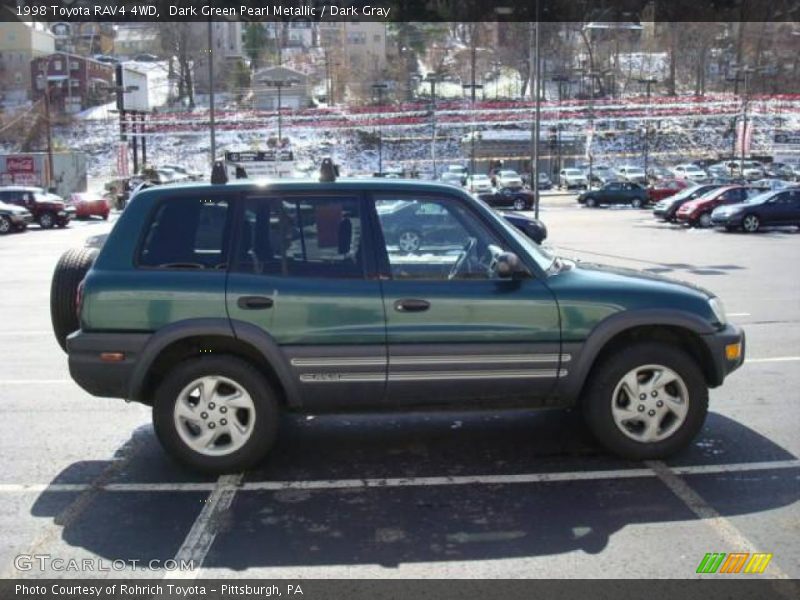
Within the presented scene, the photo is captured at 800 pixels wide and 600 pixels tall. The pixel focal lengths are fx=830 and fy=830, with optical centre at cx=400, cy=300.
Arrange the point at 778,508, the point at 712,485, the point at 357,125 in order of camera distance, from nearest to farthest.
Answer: the point at 778,508
the point at 712,485
the point at 357,125

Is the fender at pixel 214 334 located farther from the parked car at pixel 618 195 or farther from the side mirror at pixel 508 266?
the parked car at pixel 618 195

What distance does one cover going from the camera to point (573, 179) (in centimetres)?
6241

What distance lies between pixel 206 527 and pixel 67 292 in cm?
203

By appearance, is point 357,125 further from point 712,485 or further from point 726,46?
point 712,485

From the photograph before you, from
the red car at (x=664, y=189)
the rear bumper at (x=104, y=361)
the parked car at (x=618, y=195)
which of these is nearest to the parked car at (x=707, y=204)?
the red car at (x=664, y=189)

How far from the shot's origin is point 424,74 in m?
102

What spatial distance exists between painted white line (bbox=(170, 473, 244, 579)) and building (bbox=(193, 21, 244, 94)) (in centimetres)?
9399

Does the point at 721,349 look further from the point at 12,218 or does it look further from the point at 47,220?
the point at 47,220

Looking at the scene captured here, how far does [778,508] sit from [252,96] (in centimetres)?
8931

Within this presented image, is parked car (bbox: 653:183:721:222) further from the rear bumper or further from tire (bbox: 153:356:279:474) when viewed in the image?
the rear bumper

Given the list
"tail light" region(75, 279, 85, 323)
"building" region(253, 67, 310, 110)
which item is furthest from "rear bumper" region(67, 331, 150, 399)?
"building" region(253, 67, 310, 110)

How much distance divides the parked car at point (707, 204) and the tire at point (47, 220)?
77.0ft

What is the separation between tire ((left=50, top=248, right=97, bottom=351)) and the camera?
5387 mm

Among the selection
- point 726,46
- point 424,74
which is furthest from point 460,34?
point 726,46
